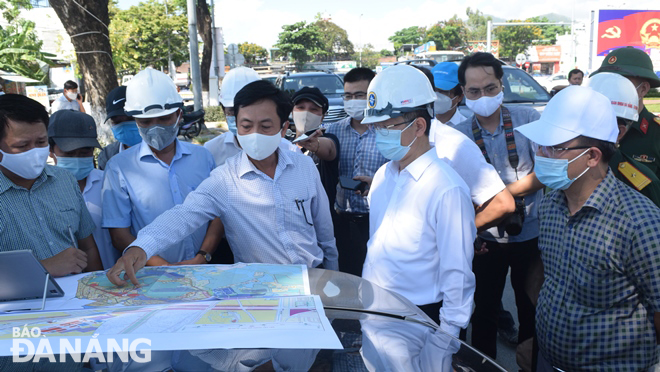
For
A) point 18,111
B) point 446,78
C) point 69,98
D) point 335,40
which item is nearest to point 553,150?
point 446,78

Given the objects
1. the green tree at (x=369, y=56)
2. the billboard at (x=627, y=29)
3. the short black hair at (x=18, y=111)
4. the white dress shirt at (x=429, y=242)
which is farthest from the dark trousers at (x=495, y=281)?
the green tree at (x=369, y=56)

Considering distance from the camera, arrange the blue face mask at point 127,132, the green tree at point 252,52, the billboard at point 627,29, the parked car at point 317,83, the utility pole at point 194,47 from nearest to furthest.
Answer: the blue face mask at point 127,132, the parked car at point 317,83, the utility pole at point 194,47, the billboard at point 627,29, the green tree at point 252,52

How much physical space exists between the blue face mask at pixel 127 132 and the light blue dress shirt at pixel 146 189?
0.65 m

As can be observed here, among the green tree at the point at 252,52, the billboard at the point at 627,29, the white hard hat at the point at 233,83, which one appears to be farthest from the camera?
the green tree at the point at 252,52

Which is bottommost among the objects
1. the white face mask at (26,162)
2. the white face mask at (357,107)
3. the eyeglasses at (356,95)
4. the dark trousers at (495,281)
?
the dark trousers at (495,281)

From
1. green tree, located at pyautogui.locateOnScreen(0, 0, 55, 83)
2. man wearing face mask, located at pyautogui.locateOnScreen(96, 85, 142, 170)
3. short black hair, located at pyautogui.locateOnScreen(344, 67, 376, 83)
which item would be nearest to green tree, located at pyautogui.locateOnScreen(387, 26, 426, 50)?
green tree, located at pyautogui.locateOnScreen(0, 0, 55, 83)

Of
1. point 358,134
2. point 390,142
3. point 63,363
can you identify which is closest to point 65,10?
point 358,134

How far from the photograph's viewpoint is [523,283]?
3277mm

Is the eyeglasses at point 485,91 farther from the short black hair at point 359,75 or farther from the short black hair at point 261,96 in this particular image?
the short black hair at point 261,96

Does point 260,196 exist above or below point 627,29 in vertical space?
below

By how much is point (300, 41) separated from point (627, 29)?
50.1 meters

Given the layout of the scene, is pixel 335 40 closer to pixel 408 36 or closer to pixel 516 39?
pixel 408 36

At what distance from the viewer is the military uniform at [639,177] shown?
8.16 feet

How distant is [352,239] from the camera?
12.5 feet
